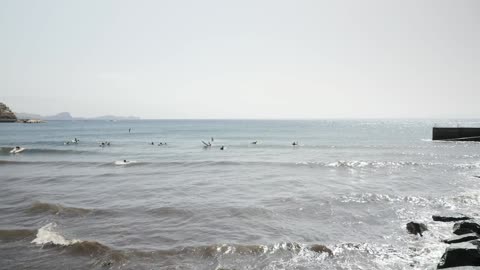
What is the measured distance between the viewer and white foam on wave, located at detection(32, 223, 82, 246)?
12523 mm

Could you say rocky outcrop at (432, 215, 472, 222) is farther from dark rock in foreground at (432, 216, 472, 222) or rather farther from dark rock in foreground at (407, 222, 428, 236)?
dark rock in foreground at (407, 222, 428, 236)

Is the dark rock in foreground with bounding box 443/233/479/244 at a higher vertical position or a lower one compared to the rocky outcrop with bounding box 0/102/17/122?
lower

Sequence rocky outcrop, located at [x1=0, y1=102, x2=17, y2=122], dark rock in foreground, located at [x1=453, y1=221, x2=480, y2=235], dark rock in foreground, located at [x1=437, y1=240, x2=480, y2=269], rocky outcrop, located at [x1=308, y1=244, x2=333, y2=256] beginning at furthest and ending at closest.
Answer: rocky outcrop, located at [x1=0, y1=102, x2=17, y2=122], dark rock in foreground, located at [x1=453, y1=221, x2=480, y2=235], rocky outcrop, located at [x1=308, y1=244, x2=333, y2=256], dark rock in foreground, located at [x1=437, y1=240, x2=480, y2=269]

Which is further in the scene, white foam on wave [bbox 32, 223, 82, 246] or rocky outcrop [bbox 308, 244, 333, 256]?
white foam on wave [bbox 32, 223, 82, 246]

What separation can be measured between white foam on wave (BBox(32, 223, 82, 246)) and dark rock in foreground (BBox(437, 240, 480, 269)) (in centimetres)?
1278

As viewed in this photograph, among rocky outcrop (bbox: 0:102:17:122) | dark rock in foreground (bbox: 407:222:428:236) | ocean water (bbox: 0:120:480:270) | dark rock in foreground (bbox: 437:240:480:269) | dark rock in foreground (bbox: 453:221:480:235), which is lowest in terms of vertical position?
ocean water (bbox: 0:120:480:270)

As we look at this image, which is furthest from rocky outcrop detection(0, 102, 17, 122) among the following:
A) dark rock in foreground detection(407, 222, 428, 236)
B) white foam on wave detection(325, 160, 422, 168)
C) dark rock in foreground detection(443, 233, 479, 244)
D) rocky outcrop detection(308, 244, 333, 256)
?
dark rock in foreground detection(443, 233, 479, 244)

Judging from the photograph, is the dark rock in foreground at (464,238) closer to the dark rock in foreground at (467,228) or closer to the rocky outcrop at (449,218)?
the dark rock in foreground at (467,228)

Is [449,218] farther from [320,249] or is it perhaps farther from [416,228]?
[320,249]

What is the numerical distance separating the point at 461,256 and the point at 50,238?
47.6 feet

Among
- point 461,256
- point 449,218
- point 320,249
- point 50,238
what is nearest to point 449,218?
point 449,218

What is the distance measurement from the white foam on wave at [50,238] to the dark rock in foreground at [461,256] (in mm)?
12777

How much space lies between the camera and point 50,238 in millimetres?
12922

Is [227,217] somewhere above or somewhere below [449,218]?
below
